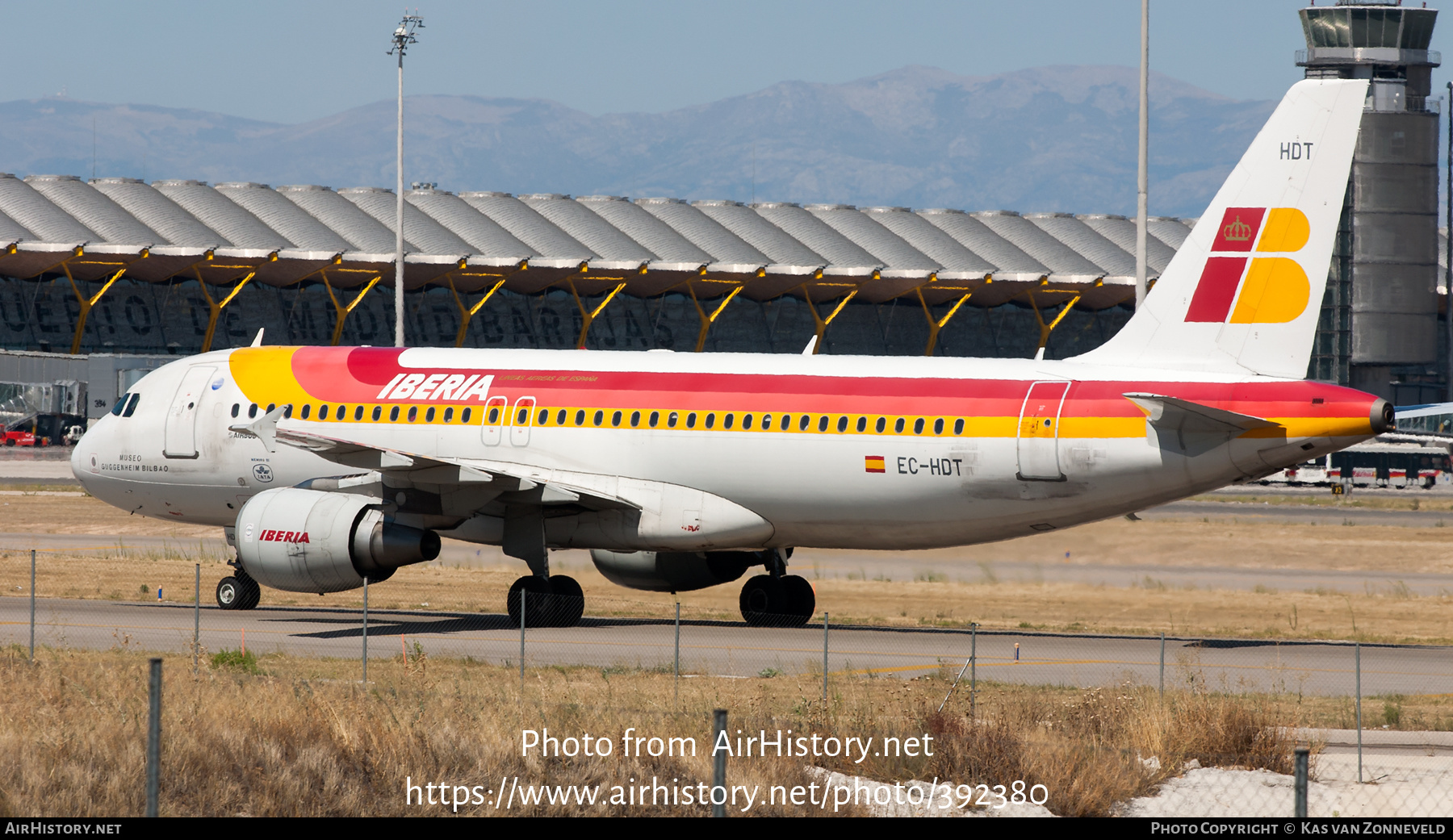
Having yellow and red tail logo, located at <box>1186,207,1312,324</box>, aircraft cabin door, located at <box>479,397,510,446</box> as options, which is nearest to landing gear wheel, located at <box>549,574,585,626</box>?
aircraft cabin door, located at <box>479,397,510,446</box>

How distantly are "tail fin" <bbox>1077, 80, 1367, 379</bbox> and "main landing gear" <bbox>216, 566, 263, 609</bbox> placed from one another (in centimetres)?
1597

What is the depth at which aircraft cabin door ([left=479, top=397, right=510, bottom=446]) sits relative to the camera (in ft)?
94.3

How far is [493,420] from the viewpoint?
94.5 feet

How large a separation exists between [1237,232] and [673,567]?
1086 cm

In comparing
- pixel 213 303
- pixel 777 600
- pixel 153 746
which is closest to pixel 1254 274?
pixel 777 600

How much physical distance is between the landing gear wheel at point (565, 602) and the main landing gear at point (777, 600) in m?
2.88

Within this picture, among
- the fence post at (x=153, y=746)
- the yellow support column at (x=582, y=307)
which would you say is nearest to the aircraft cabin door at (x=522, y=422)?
the fence post at (x=153, y=746)

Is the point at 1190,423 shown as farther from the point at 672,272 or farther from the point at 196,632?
the point at 672,272

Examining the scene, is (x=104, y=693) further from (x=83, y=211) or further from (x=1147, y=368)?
(x=83, y=211)

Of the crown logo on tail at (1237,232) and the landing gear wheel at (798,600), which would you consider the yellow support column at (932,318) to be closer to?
the landing gear wheel at (798,600)

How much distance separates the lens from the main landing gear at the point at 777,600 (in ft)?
95.7

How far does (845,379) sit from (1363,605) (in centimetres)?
1367

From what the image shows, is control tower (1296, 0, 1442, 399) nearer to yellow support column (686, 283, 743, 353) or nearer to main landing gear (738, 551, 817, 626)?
yellow support column (686, 283, 743, 353)

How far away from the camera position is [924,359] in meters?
27.5
